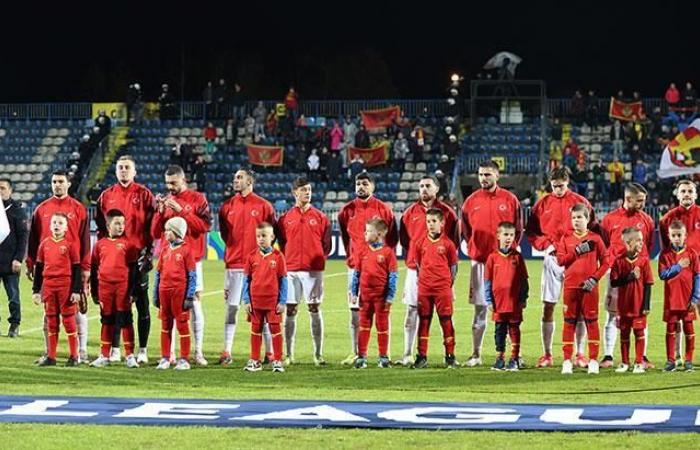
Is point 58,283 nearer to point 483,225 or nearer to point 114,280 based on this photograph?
point 114,280

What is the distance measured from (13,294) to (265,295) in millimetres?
5208

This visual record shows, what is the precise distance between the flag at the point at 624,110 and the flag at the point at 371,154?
731 centimetres

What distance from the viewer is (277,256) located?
14164 millimetres

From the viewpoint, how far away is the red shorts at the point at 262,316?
14031 mm

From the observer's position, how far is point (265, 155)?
146 feet

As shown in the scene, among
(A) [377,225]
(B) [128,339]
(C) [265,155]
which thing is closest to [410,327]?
(A) [377,225]

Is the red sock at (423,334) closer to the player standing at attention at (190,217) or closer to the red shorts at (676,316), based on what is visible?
the player standing at attention at (190,217)

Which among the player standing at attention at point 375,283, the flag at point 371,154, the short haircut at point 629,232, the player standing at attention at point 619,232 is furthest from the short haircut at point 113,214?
the flag at point 371,154

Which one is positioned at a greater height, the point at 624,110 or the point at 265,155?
the point at 624,110

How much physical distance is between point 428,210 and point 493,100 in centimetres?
3261

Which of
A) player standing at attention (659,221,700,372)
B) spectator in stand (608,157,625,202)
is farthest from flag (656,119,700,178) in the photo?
player standing at attention (659,221,700,372)

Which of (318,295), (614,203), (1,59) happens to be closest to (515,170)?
(614,203)

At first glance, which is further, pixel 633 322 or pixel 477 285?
pixel 477 285

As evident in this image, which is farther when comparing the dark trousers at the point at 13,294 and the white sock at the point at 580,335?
the dark trousers at the point at 13,294
